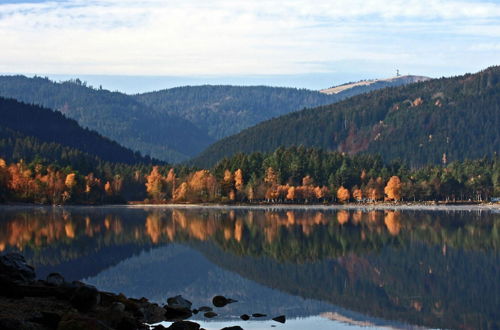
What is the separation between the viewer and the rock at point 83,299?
1623 inches

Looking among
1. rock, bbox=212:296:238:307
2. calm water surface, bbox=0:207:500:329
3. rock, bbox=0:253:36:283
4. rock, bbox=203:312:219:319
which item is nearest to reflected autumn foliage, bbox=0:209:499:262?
calm water surface, bbox=0:207:500:329

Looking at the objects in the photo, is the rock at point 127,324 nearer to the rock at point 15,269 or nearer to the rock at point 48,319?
the rock at point 48,319

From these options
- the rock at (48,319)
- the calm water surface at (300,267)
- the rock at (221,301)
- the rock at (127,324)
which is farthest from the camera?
the rock at (221,301)

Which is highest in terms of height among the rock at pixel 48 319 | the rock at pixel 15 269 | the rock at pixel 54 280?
the rock at pixel 15 269

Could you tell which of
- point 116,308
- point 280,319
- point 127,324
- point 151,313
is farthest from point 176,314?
point 127,324

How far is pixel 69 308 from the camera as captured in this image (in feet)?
134

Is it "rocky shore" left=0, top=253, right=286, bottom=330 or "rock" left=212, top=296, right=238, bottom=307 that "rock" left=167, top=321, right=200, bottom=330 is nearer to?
"rocky shore" left=0, top=253, right=286, bottom=330

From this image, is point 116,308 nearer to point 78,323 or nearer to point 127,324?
point 127,324

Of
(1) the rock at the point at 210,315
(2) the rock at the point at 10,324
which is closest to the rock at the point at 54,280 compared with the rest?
(1) the rock at the point at 210,315

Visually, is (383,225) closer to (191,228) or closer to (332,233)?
(332,233)

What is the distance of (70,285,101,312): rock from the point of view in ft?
135

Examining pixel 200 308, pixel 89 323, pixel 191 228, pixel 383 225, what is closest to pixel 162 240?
pixel 191 228

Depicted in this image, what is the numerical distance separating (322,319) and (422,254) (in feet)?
118

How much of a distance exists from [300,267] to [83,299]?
3328 centimetres
